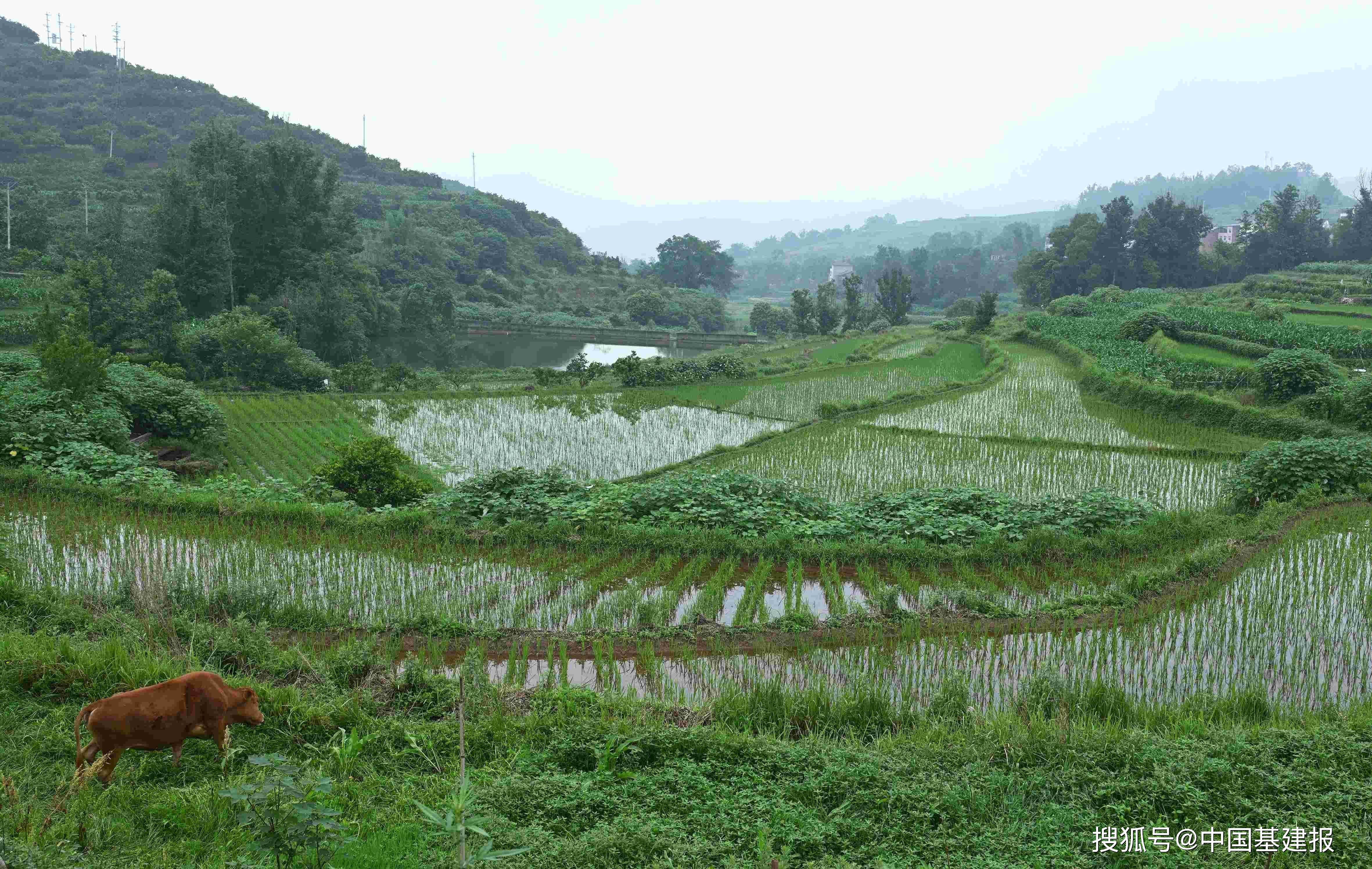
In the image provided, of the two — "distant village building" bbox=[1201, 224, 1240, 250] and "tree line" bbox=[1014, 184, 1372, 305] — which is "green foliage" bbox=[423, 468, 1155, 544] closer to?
"tree line" bbox=[1014, 184, 1372, 305]

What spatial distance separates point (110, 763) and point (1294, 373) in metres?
18.2

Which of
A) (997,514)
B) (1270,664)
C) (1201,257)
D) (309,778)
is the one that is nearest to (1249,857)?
(1270,664)

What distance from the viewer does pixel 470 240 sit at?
55.8 metres

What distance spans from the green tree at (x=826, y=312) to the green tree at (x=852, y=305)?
1.27 metres

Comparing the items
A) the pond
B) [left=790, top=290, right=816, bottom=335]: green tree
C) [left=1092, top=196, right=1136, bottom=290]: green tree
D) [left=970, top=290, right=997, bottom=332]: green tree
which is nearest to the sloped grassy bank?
the pond

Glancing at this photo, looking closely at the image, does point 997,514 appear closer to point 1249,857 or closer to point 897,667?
point 897,667

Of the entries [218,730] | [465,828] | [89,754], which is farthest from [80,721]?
[465,828]

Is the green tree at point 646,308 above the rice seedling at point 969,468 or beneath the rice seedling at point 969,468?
above

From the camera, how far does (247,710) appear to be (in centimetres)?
447

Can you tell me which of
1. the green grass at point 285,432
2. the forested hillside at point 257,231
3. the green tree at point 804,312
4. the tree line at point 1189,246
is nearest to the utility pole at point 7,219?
the forested hillside at point 257,231

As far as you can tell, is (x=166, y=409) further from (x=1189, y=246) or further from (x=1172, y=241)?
(x=1189, y=246)

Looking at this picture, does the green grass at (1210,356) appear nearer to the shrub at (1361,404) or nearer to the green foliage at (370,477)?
the shrub at (1361,404)

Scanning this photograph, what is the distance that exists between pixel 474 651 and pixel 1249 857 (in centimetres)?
436

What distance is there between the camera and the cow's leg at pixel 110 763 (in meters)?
4.01
